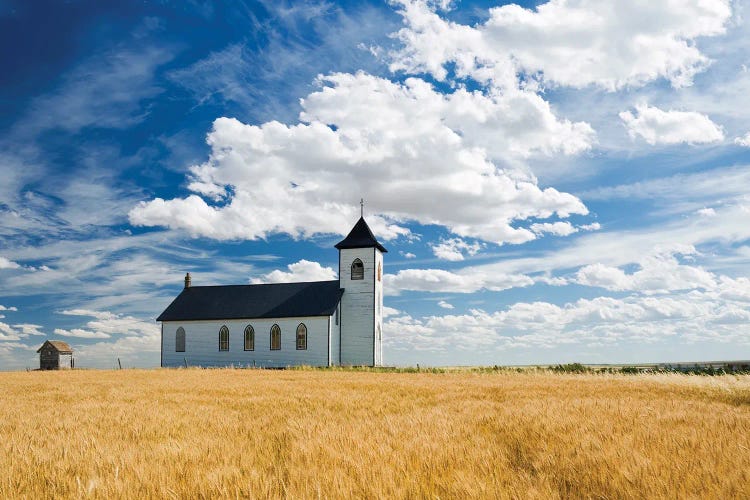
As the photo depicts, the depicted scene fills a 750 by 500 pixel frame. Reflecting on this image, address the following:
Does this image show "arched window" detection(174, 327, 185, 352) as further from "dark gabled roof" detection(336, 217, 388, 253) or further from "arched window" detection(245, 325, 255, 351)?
"dark gabled roof" detection(336, 217, 388, 253)

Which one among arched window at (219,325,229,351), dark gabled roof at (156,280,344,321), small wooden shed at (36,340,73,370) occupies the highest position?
dark gabled roof at (156,280,344,321)

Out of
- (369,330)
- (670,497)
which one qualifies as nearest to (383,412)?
(670,497)

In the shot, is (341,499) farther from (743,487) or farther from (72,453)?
(72,453)

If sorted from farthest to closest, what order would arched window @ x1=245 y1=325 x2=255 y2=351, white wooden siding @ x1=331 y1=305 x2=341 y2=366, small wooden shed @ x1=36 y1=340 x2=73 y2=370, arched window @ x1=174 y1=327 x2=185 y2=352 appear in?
small wooden shed @ x1=36 y1=340 x2=73 y2=370, arched window @ x1=174 y1=327 x2=185 y2=352, arched window @ x1=245 y1=325 x2=255 y2=351, white wooden siding @ x1=331 y1=305 x2=341 y2=366

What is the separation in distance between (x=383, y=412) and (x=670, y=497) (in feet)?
23.5

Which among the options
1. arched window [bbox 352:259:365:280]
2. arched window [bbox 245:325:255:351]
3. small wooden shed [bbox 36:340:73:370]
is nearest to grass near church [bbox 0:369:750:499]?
arched window [bbox 352:259:365:280]

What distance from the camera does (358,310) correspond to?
167 ft

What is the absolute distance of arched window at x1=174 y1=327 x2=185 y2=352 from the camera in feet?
180

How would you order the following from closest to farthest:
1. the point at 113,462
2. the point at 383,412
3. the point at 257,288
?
the point at 113,462, the point at 383,412, the point at 257,288

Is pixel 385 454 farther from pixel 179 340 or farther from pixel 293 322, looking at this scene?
pixel 179 340

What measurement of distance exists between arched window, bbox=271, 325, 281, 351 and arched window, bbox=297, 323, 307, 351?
2062 millimetres

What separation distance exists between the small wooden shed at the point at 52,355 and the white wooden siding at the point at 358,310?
1121 inches

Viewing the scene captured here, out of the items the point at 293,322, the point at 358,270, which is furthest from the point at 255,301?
the point at 358,270

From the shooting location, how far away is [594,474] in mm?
4828
